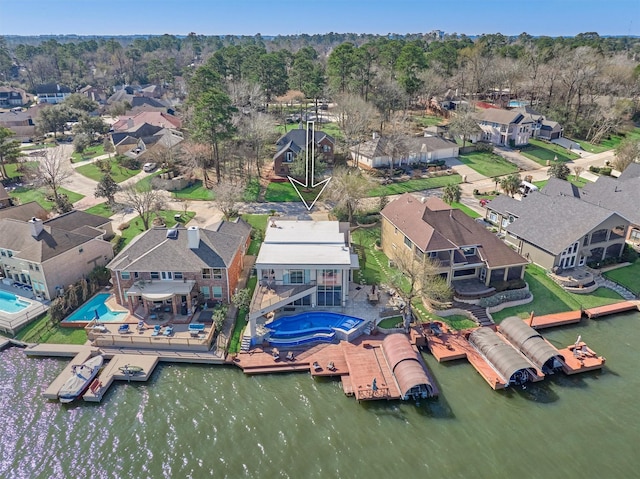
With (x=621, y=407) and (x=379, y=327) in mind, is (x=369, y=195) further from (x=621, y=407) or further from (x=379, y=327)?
(x=621, y=407)

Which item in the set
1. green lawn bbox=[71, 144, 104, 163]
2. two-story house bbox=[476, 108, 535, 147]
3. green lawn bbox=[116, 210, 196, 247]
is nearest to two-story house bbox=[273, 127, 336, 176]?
green lawn bbox=[116, 210, 196, 247]

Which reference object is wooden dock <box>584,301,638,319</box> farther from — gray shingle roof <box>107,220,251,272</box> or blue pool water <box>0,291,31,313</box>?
blue pool water <box>0,291,31,313</box>

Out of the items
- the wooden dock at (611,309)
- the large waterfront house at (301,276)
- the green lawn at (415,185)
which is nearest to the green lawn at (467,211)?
the green lawn at (415,185)

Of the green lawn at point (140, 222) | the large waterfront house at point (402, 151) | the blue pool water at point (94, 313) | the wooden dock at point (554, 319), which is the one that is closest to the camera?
the blue pool water at point (94, 313)

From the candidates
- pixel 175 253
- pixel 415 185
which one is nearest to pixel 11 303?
pixel 175 253

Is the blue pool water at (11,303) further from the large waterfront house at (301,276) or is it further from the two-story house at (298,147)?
the two-story house at (298,147)
